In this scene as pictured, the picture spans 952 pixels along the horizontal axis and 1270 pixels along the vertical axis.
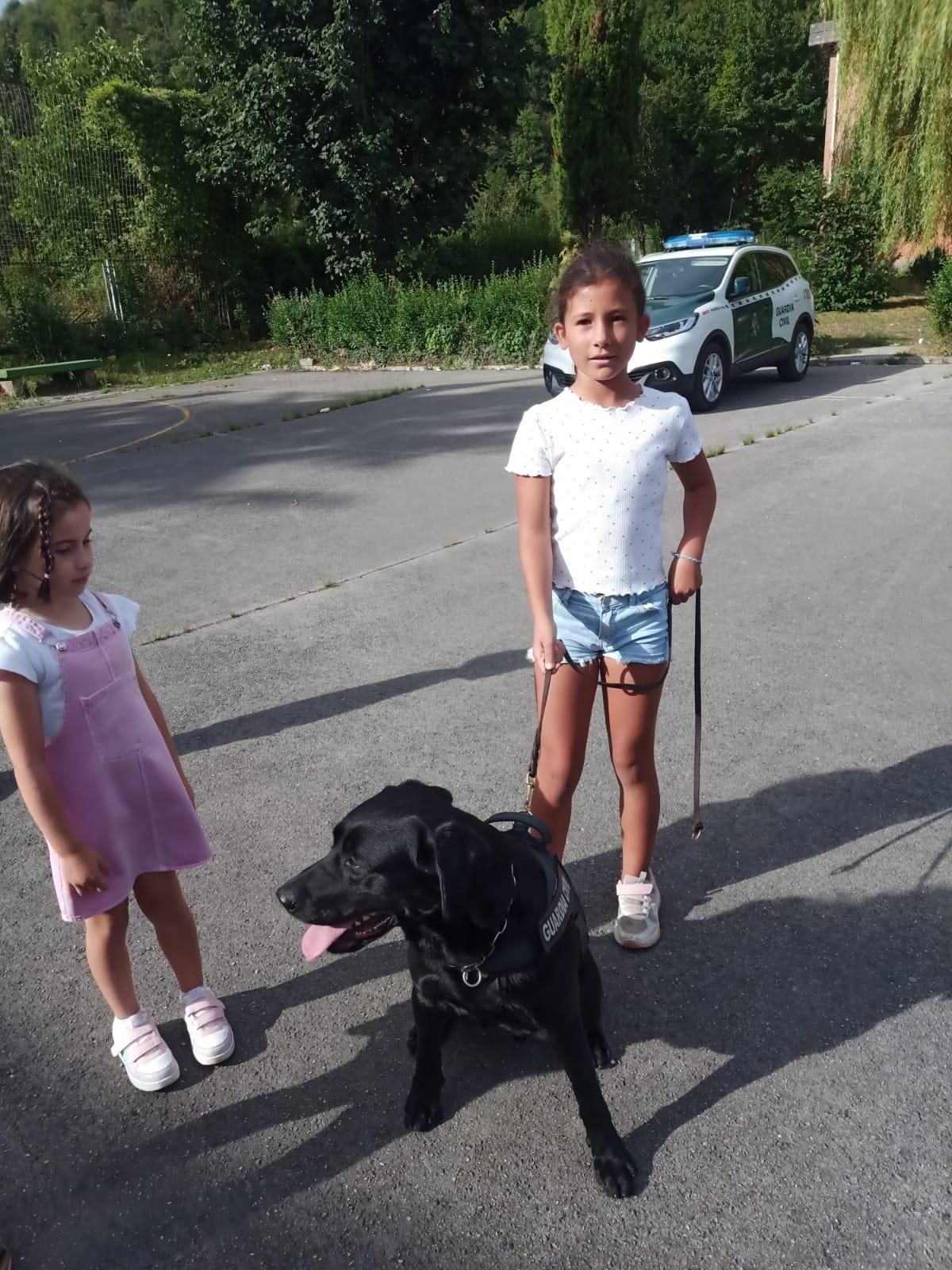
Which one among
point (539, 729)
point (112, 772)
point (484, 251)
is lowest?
point (539, 729)

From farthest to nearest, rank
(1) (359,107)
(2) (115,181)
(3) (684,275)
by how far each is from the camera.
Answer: (2) (115,181) < (1) (359,107) < (3) (684,275)

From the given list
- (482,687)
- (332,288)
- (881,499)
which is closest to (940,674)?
(482,687)

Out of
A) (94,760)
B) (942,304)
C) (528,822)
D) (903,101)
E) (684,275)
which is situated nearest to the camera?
(94,760)

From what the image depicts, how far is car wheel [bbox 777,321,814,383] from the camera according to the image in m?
13.1

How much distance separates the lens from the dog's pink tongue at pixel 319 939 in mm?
1993

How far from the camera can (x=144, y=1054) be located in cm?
240

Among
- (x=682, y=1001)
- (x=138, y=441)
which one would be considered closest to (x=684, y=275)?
(x=138, y=441)

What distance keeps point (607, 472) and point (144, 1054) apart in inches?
73.0

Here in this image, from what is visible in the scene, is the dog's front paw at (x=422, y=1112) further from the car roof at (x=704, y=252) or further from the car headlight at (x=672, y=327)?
the car roof at (x=704, y=252)

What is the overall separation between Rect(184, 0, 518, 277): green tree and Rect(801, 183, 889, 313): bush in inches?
294

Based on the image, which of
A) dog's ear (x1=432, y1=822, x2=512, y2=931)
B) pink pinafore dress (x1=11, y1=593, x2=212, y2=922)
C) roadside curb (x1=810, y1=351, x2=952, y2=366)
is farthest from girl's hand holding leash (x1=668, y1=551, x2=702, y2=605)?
roadside curb (x1=810, y1=351, x2=952, y2=366)

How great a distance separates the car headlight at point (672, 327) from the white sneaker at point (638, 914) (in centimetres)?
910

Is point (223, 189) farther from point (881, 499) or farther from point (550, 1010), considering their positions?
point (550, 1010)

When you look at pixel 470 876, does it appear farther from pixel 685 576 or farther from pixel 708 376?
pixel 708 376
